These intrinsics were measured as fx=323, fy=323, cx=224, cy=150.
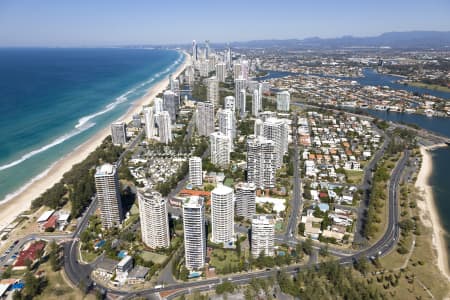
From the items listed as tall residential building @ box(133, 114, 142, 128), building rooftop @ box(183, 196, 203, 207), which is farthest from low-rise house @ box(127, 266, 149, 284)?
tall residential building @ box(133, 114, 142, 128)

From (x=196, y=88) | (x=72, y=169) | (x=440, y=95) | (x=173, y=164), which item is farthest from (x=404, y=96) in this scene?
(x=72, y=169)

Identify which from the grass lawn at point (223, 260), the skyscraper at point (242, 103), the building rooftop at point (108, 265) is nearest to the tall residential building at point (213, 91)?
the skyscraper at point (242, 103)

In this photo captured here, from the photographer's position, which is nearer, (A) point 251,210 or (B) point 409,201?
(A) point 251,210

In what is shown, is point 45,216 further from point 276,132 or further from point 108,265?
point 276,132

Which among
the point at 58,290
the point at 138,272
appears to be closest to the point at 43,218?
the point at 58,290

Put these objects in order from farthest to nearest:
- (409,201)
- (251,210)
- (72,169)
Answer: (72,169) < (409,201) < (251,210)

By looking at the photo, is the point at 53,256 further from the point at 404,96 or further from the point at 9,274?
the point at 404,96
